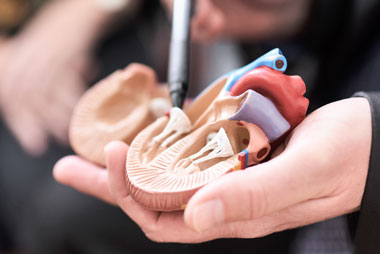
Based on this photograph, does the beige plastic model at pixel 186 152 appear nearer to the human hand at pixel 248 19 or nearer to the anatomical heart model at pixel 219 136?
the anatomical heart model at pixel 219 136

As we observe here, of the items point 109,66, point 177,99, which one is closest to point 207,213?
point 177,99

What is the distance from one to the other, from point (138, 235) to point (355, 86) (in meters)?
0.42

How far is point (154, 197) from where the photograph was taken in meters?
0.30

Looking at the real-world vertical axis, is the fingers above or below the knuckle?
below

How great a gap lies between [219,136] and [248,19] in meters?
0.50

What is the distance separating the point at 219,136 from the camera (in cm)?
34

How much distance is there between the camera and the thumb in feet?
0.85

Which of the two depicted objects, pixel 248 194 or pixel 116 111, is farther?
pixel 116 111

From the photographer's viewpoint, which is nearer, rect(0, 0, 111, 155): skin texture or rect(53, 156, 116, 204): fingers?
rect(53, 156, 116, 204): fingers

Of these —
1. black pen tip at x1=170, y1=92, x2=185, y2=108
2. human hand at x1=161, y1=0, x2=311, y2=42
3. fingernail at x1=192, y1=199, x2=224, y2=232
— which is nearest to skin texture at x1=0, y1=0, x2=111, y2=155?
human hand at x1=161, y1=0, x2=311, y2=42

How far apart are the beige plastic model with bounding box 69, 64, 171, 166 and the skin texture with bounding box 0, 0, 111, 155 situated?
0.21 m

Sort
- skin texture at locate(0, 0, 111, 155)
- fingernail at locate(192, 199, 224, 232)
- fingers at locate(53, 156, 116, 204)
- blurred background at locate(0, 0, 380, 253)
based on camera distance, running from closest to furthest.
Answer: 1. fingernail at locate(192, 199, 224, 232)
2. fingers at locate(53, 156, 116, 204)
3. blurred background at locate(0, 0, 380, 253)
4. skin texture at locate(0, 0, 111, 155)

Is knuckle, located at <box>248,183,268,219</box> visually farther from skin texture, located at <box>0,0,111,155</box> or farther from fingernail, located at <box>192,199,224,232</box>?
skin texture, located at <box>0,0,111,155</box>

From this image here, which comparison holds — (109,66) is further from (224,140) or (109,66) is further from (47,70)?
(224,140)
